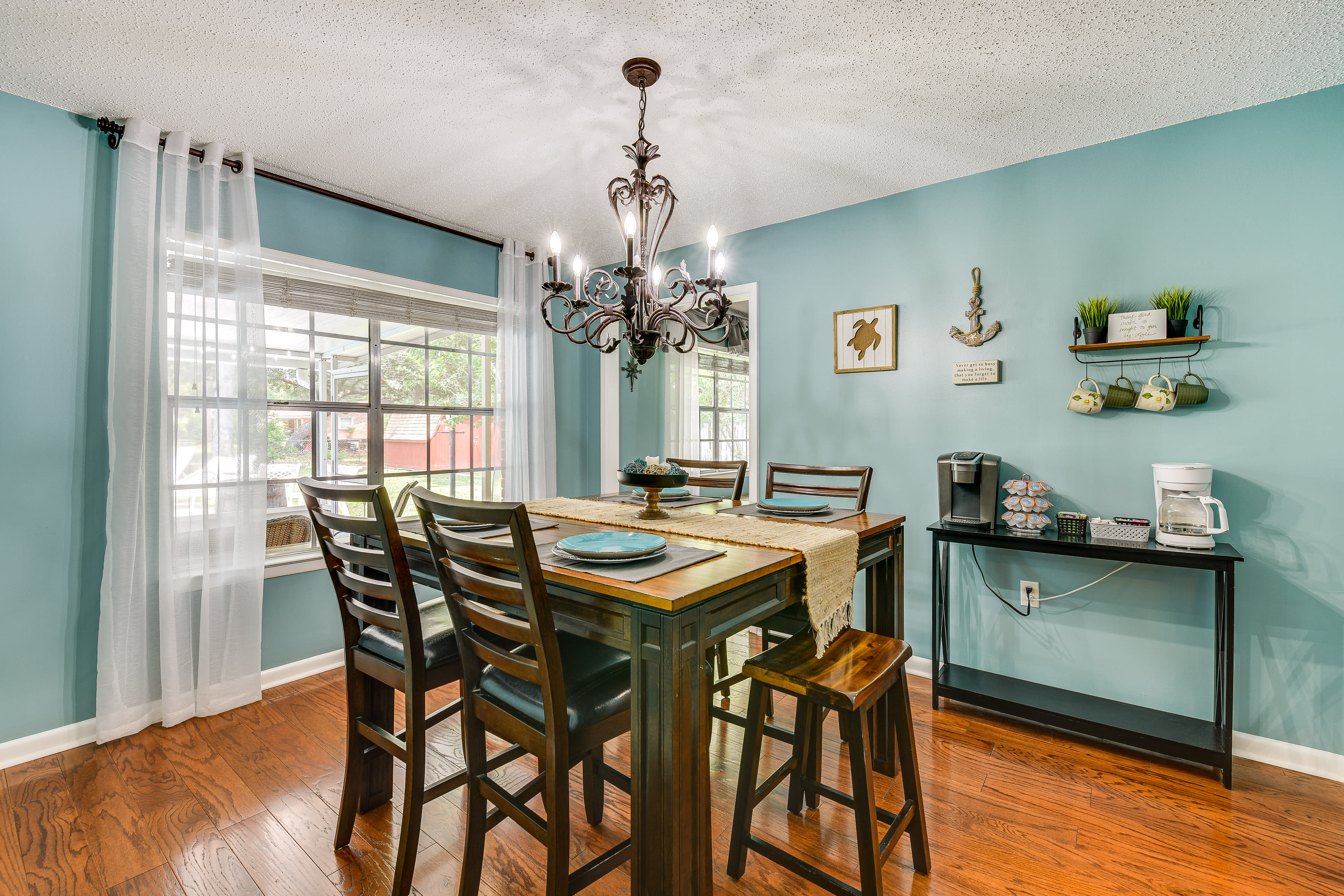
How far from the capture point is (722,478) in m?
2.67

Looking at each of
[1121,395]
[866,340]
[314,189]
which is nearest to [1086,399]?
[1121,395]

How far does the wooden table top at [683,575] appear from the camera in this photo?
1.13 m

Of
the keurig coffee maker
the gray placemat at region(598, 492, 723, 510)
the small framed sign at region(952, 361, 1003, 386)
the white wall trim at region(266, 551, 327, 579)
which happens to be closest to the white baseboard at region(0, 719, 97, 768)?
the white wall trim at region(266, 551, 327, 579)

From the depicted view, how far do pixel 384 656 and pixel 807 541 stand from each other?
1.21 meters

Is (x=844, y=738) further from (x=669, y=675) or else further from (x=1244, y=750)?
(x=1244, y=750)

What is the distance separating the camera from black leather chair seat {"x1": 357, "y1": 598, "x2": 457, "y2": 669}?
5.21 ft

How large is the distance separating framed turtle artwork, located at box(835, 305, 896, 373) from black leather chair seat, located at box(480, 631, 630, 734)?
84.1 inches

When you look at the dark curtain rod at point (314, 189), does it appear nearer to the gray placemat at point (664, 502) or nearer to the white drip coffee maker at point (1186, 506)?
the gray placemat at point (664, 502)

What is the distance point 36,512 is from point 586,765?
2.29 metres

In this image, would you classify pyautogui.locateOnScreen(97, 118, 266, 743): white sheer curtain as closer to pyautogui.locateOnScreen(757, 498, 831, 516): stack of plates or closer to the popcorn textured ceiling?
the popcorn textured ceiling

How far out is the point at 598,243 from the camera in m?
3.74

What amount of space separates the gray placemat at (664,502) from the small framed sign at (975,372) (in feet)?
4.22

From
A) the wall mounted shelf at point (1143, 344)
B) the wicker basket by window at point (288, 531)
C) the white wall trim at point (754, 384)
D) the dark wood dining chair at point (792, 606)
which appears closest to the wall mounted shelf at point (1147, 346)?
the wall mounted shelf at point (1143, 344)

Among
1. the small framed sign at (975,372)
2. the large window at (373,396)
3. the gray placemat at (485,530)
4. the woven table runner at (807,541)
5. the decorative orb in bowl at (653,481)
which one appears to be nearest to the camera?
the woven table runner at (807,541)
